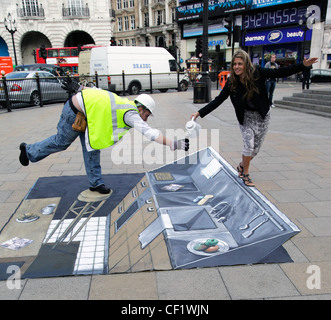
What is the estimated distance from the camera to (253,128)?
380 cm

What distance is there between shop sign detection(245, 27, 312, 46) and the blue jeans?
31335mm

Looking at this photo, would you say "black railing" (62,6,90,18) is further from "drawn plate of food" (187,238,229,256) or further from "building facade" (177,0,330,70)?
"drawn plate of food" (187,238,229,256)

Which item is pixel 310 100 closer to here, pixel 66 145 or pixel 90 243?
pixel 66 145

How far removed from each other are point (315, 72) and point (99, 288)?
26.1 metres

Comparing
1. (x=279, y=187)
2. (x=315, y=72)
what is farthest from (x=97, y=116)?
(x=315, y=72)

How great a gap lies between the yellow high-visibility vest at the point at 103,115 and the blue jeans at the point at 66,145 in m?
0.33

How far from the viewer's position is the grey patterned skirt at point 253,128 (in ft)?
12.3

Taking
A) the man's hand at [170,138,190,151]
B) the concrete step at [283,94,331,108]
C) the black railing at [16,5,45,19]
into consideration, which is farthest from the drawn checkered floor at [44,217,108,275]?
the black railing at [16,5,45,19]

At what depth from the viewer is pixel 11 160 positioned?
562 centimetres

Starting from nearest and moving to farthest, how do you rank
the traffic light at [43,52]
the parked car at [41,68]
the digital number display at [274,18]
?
the parked car at [41,68] → the traffic light at [43,52] → the digital number display at [274,18]

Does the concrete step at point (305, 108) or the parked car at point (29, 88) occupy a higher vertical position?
the parked car at point (29, 88)

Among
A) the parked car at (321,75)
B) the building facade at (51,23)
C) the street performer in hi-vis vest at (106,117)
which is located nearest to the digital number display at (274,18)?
the parked car at (321,75)

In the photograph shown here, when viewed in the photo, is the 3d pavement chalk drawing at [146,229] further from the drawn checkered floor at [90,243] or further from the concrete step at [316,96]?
the concrete step at [316,96]
